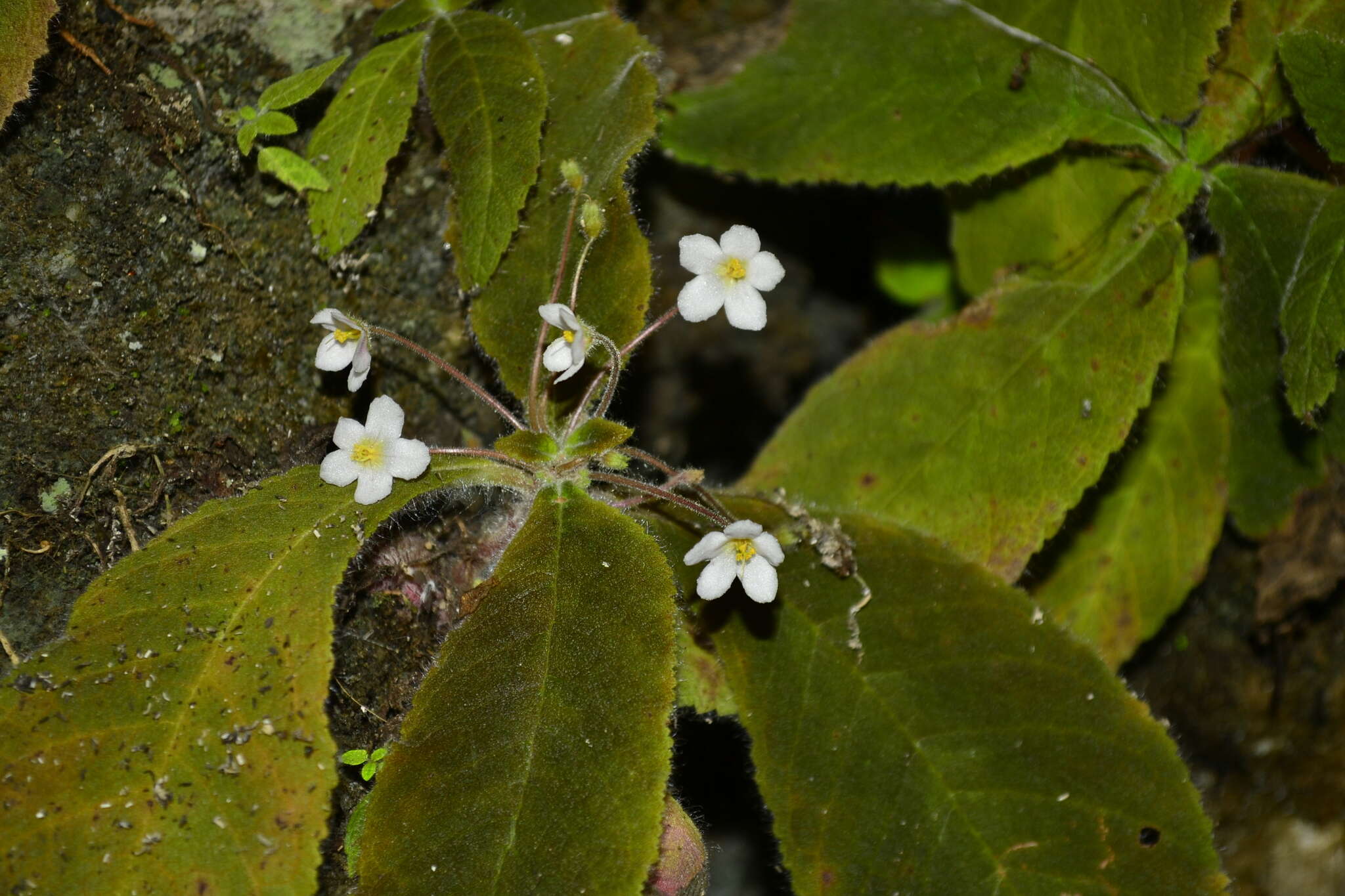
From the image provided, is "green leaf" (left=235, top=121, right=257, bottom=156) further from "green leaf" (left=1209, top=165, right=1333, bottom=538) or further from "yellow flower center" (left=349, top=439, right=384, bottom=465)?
"green leaf" (left=1209, top=165, right=1333, bottom=538)

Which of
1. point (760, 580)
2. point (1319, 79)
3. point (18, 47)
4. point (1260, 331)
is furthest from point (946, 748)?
point (18, 47)

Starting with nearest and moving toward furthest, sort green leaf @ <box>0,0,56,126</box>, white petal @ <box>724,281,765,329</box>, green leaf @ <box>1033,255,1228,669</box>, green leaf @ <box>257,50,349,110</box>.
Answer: green leaf @ <box>0,0,56,126</box>, white petal @ <box>724,281,765,329</box>, green leaf @ <box>257,50,349,110</box>, green leaf @ <box>1033,255,1228,669</box>

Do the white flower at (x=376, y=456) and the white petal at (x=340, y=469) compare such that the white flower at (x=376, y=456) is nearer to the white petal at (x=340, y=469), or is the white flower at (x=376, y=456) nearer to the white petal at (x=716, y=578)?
the white petal at (x=340, y=469)

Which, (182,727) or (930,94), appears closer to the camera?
(182,727)

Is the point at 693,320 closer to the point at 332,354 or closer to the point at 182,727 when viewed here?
the point at 332,354

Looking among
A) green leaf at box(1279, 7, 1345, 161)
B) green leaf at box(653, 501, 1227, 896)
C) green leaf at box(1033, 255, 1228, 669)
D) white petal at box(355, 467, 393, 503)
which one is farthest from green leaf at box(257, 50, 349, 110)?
green leaf at box(1033, 255, 1228, 669)

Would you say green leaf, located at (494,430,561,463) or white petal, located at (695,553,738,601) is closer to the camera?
white petal, located at (695,553,738,601)

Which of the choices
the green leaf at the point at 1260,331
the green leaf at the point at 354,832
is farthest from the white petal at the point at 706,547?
the green leaf at the point at 1260,331
